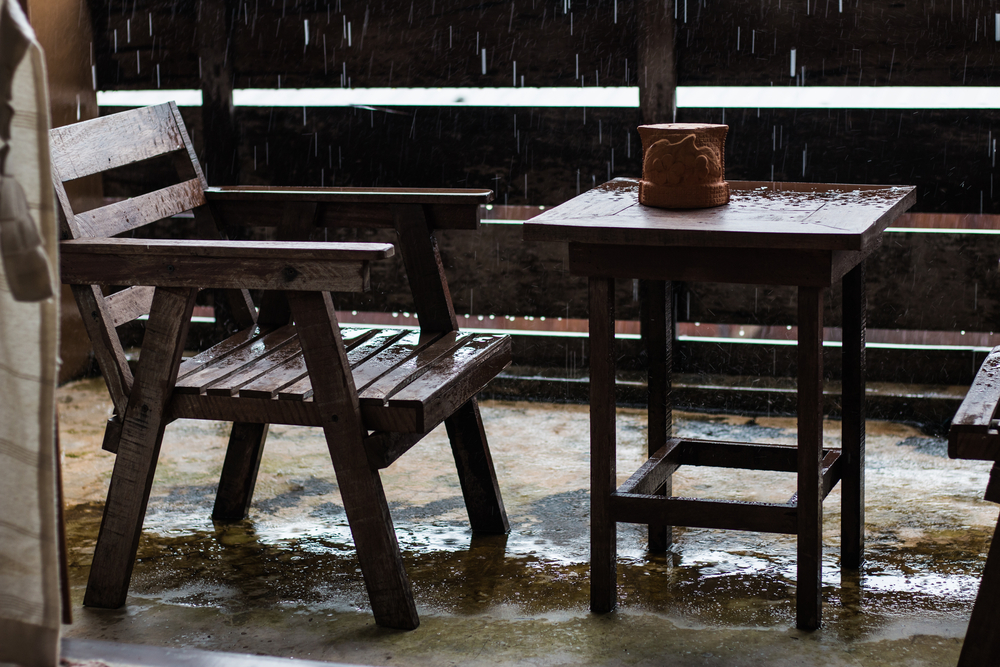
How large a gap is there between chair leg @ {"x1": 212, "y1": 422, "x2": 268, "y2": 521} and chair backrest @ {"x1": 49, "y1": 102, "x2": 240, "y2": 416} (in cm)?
46

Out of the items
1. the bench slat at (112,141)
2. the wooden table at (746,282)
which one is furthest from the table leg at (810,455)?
the bench slat at (112,141)

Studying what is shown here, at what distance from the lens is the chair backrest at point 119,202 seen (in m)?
2.40

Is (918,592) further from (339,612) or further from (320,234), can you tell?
(320,234)

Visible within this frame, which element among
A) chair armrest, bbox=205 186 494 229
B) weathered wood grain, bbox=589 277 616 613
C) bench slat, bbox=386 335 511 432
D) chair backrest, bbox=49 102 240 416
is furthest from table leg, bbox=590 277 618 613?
chair backrest, bbox=49 102 240 416

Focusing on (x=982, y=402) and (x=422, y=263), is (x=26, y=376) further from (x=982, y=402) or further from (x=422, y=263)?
(x=982, y=402)

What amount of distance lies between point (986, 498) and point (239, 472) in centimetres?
182

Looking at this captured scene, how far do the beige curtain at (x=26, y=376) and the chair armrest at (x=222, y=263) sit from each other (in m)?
0.62

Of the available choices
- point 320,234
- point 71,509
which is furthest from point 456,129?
point 71,509

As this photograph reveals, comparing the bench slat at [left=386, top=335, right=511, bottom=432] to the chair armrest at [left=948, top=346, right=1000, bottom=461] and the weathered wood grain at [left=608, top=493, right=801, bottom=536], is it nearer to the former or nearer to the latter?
the weathered wood grain at [left=608, top=493, right=801, bottom=536]

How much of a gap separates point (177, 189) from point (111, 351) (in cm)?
55

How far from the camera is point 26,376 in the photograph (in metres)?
1.60

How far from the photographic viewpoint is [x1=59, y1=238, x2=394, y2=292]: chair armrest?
217 cm

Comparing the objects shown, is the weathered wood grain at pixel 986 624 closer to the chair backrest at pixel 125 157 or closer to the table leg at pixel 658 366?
the table leg at pixel 658 366

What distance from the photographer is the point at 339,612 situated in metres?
2.49
